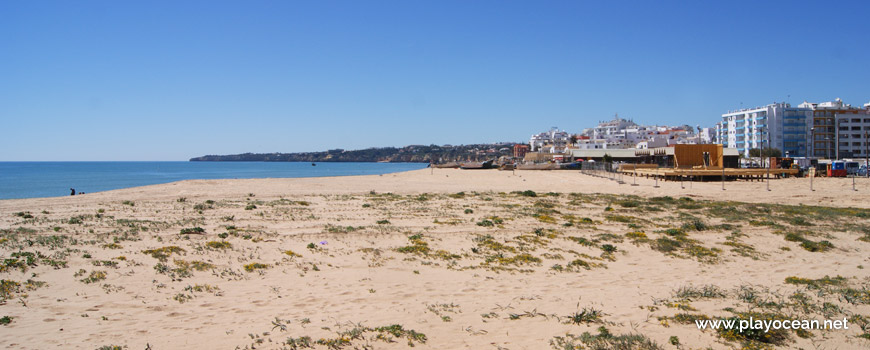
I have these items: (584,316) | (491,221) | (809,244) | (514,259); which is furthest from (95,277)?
(809,244)

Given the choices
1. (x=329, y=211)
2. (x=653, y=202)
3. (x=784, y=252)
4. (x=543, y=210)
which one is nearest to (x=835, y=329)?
(x=784, y=252)

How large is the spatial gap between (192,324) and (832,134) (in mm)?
133297

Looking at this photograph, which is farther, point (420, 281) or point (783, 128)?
point (783, 128)

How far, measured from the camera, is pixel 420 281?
9.72 metres

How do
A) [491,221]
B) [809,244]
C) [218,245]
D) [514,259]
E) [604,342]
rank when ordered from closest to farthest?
[604,342], [514,259], [218,245], [809,244], [491,221]

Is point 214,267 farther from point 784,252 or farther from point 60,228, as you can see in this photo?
point 784,252

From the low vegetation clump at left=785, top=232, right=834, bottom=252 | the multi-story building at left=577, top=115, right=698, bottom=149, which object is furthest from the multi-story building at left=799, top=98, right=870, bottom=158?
the low vegetation clump at left=785, top=232, right=834, bottom=252

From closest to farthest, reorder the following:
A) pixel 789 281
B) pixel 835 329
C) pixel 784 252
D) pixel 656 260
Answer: pixel 835 329 < pixel 789 281 < pixel 656 260 < pixel 784 252

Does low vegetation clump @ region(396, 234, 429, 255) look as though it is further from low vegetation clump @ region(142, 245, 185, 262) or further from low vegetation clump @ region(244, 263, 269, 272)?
low vegetation clump @ region(142, 245, 185, 262)

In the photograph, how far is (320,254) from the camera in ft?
38.5

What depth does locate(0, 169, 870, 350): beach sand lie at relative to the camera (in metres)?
6.89

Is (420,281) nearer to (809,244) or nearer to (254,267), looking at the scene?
(254,267)

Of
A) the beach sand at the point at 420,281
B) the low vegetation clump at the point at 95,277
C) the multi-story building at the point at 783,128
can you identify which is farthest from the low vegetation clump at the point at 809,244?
the multi-story building at the point at 783,128

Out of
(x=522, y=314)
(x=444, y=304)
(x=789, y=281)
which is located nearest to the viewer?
(x=522, y=314)
